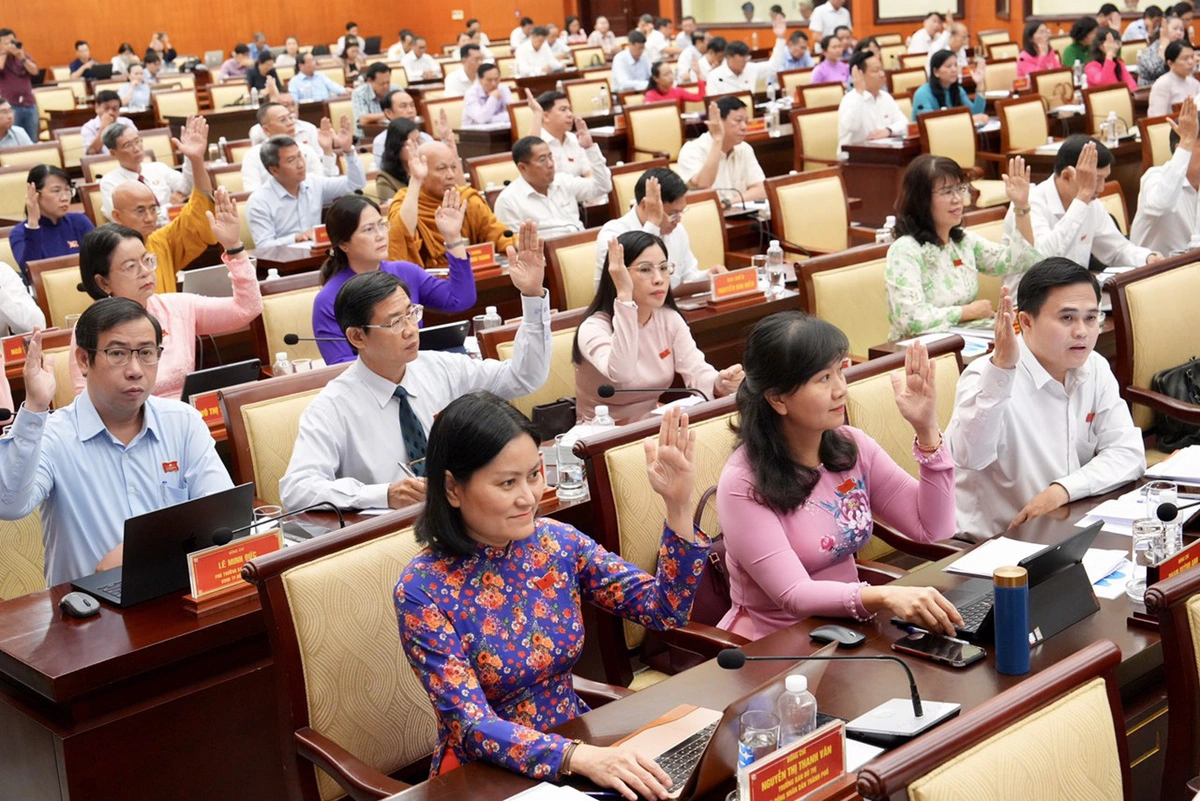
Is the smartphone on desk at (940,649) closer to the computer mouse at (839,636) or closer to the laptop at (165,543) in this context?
the computer mouse at (839,636)

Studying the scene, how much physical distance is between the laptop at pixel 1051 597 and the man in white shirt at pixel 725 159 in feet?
14.1

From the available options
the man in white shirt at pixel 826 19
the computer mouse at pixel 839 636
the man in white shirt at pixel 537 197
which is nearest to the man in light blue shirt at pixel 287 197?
the man in white shirt at pixel 537 197

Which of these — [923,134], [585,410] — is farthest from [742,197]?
[585,410]

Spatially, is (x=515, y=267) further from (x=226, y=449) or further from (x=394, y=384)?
(x=226, y=449)

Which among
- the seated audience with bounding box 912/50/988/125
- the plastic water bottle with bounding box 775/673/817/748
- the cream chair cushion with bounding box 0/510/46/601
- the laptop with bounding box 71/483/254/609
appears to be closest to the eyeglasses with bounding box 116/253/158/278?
the cream chair cushion with bounding box 0/510/46/601

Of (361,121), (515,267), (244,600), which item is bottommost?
(244,600)

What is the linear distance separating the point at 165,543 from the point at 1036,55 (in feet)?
30.6

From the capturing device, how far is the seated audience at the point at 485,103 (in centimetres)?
914

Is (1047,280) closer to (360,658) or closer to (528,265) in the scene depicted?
(528,265)

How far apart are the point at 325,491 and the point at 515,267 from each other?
2.53 ft

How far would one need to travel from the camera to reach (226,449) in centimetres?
340

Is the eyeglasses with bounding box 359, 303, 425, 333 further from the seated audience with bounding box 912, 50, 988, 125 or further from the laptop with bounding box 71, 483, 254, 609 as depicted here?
the seated audience with bounding box 912, 50, 988, 125

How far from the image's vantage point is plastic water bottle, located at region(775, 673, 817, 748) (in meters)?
1.56

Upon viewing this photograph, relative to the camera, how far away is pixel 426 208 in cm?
505
